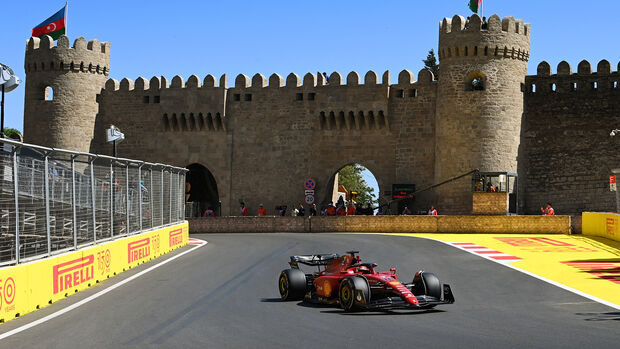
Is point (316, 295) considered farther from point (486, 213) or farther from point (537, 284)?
point (486, 213)

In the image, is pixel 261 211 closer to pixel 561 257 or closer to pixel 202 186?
pixel 202 186

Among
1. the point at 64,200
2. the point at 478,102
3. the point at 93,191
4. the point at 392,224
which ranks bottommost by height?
the point at 392,224

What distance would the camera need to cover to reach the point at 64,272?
1475 centimetres

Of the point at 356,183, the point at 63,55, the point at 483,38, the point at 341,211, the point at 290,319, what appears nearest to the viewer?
the point at 290,319

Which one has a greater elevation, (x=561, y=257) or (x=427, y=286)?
(x=427, y=286)

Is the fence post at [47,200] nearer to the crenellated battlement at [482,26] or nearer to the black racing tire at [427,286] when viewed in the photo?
the black racing tire at [427,286]

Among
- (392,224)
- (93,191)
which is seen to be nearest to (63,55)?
(392,224)

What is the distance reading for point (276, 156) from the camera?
1881 inches

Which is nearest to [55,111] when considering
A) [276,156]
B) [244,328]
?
[276,156]

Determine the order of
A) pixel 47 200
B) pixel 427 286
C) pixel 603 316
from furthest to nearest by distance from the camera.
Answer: pixel 47 200 < pixel 427 286 < pixel 603 316

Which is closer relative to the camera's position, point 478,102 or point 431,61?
point 478,102

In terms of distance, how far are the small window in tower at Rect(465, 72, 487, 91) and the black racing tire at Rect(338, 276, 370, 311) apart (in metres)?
32.3

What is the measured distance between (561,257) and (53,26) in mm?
35728

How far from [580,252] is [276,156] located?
2491 cm
